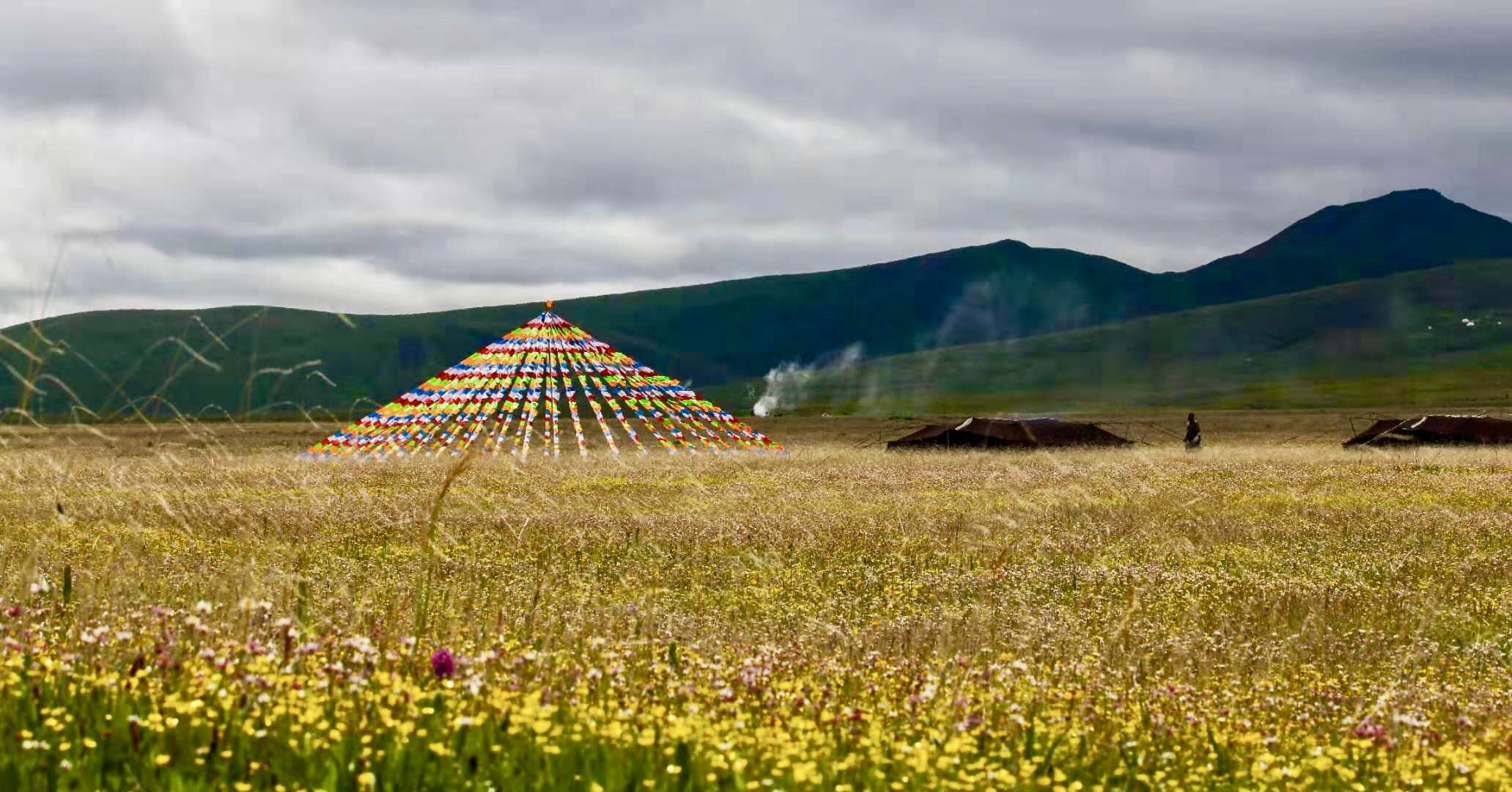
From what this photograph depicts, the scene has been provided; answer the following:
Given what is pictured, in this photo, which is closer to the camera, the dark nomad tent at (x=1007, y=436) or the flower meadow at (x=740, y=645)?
the flower meadow at (x=740, y=645)

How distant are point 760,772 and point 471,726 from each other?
4.19ft

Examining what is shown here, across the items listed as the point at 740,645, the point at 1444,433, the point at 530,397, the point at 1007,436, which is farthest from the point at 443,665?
the point at 1444,433

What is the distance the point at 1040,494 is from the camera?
22.4 meters

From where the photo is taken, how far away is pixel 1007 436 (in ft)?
142

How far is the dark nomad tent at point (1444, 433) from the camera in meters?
41.3

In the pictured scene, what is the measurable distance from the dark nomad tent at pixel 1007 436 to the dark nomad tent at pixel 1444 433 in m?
7.22

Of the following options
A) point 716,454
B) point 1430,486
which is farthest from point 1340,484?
point 716,454

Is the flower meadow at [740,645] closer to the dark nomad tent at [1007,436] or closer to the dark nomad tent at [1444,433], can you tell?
the dark nomad tent at [1007,436]

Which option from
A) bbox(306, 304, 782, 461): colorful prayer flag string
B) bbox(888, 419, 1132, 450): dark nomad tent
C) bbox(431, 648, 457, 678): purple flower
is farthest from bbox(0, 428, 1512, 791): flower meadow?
bbox(888, 419, 1132, 450): dark nomad tent

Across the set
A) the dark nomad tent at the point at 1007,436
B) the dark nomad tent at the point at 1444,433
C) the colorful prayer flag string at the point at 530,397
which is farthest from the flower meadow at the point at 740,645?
the dark nomad tent at the point at 1444,433

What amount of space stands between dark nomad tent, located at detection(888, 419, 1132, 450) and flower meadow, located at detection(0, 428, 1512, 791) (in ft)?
73.7

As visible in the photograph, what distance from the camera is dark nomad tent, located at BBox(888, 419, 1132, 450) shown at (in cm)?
4241

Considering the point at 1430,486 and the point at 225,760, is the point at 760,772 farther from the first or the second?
the point at 1430,486

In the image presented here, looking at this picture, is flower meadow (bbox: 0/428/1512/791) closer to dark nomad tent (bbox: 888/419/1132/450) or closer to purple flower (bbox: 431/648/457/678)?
purple flower (bbox: 431/648/457/678)
